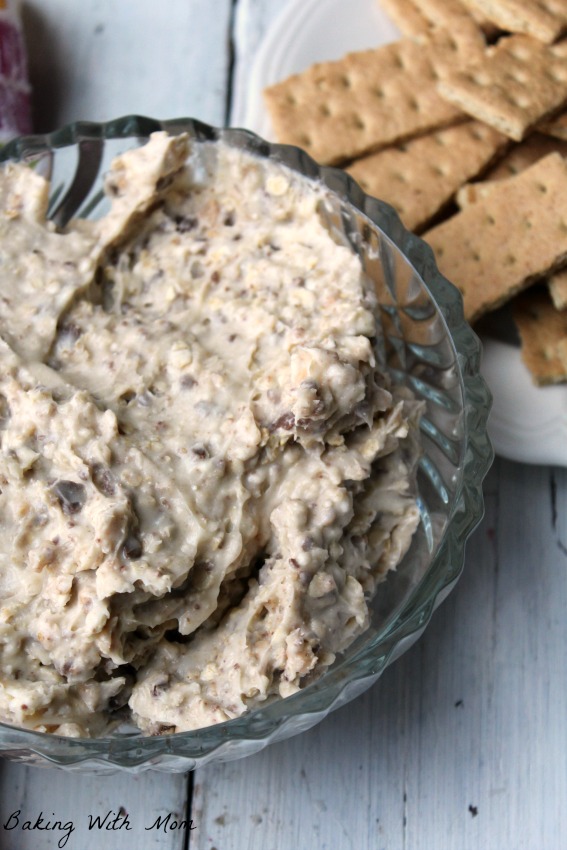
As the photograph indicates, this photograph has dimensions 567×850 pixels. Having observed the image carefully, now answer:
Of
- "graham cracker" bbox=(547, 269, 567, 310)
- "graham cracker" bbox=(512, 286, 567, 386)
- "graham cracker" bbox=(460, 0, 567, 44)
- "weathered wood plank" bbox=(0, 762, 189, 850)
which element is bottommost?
"weathered wood plank" bbox=(0, 762, 189, 850)

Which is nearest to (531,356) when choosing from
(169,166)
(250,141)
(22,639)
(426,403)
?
(426,403)

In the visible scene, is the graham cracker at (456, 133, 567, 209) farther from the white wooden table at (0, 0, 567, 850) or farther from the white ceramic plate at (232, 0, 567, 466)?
the white wooden table at (0, 0, 567, 850)

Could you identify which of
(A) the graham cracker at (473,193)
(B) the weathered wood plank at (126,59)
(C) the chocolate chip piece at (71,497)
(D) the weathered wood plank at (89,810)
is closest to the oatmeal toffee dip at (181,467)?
(C) the chocolate chip piece at (71,497)

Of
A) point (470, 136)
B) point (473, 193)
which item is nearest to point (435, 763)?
point (473, 193)

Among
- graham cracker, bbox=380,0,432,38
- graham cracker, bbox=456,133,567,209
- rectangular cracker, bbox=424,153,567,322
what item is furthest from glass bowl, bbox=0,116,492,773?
graham cracker, bbox=380,0,432,38

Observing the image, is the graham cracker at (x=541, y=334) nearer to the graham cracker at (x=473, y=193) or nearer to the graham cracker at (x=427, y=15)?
the graham cracker at (x=473, y=193)
